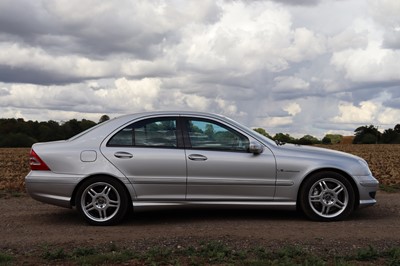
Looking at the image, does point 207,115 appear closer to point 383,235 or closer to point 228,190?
point 228,190

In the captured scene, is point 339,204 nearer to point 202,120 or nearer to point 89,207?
point 202,120

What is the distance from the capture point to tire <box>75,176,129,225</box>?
23.5 feet

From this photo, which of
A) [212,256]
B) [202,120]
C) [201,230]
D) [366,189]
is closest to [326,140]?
[366,189]

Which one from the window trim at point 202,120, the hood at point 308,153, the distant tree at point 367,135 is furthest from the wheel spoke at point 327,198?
the distant tree at point 367,135

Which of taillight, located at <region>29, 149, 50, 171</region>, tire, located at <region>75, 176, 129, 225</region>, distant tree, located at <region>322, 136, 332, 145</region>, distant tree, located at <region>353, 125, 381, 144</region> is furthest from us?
distant tree, located at <region>353, 125, 381, 144</region>

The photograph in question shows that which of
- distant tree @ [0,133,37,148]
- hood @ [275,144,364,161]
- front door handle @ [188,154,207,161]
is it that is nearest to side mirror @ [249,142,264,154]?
hood @ [275,144,364,161]

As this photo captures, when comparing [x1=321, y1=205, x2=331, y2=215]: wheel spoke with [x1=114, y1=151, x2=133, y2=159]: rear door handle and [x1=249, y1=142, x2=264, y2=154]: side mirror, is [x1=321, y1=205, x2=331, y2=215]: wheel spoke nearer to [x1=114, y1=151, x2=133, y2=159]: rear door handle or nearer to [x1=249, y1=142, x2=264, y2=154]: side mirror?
[x1=249, y1=142, x2=264, y2=154]: side mirror

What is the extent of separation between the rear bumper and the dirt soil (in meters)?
0.38

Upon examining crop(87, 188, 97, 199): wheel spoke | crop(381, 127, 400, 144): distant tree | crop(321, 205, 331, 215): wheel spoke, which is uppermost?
crop(381, 127, 400, 144): distant tree

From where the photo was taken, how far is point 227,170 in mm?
7203

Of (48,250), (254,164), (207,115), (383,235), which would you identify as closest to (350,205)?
(383,235)

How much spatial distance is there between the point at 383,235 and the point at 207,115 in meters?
2.77

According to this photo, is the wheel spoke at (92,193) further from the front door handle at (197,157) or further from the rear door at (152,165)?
→ the front door handle at (197,157)

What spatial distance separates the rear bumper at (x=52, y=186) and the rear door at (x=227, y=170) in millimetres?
→ 1552
